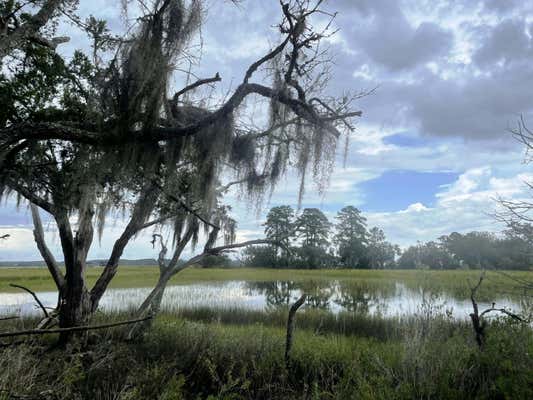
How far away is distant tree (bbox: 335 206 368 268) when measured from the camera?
59812 mm

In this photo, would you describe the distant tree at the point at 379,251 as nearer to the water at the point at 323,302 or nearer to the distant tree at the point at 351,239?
the distant tree at the point at 351,239

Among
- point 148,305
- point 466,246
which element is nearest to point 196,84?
point 148,305

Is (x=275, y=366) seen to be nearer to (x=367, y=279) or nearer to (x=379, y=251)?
(x=367, y=279)

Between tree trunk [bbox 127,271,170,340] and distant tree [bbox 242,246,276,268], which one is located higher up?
distant tree [bbox 242,246,276,268]

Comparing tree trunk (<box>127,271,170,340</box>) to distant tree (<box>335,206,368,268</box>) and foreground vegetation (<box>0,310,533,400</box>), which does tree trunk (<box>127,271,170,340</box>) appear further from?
distant tree (<box>335,206,368,268</box>)

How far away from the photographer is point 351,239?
6091 centimetres

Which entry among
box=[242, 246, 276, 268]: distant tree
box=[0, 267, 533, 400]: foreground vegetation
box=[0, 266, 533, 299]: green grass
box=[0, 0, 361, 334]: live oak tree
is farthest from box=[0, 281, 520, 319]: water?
box=[242, 246, 276, 268]: distant tree

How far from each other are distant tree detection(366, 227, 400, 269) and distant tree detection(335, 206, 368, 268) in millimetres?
894

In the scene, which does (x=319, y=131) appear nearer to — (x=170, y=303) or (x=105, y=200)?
(x=105, y=200)

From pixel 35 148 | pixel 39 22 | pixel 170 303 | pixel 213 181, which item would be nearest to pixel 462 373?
pixel 213 181

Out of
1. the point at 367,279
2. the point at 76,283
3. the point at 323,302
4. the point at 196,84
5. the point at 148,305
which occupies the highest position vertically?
the point at 196,84

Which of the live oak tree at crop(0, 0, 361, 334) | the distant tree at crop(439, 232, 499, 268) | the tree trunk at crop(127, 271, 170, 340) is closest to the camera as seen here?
the live oak tree at crop(0, 0, 361, 334)

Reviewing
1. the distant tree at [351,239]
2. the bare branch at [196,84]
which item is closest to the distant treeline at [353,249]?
the distant tree at [351,239]

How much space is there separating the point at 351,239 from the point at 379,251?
4.13 metres
